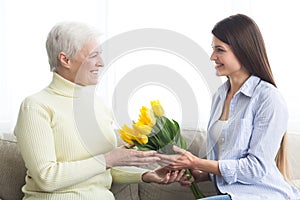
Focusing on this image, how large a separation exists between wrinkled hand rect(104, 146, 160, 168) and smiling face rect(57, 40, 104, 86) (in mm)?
297

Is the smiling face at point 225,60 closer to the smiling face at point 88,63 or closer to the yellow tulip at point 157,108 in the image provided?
the yellow tulip at point 157,108

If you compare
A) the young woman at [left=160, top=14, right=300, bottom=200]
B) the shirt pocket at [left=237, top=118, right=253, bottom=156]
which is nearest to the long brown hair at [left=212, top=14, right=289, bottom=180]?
the young woman at [left=160, top=14, right=300, bottom=200]

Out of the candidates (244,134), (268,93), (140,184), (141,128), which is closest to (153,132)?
(141,128)

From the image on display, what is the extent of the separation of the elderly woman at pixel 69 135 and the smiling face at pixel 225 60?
17.7 inches

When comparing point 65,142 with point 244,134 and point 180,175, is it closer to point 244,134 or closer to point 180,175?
point 180,175

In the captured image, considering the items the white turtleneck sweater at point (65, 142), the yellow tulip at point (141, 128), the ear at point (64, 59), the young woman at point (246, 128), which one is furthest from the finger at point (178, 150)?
the ear at point (64, 59)

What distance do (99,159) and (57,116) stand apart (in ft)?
0.75

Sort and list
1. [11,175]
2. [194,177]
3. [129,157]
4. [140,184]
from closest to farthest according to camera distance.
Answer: [129,157]
[194,177]
[11,175]
[140,184]

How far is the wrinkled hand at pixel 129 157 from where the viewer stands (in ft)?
6.73

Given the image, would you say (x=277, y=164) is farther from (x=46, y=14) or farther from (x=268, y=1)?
(x=46, y=14)

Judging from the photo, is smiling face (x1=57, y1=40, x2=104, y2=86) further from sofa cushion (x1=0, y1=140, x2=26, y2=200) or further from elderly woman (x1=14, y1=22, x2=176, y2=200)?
sofa cushion (x1=0, y1=140, x2=26, y2=200)

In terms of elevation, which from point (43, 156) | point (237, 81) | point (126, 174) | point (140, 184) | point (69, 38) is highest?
point (69, 38)

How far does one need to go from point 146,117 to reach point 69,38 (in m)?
0.45

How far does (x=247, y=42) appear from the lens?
2.17 meters
